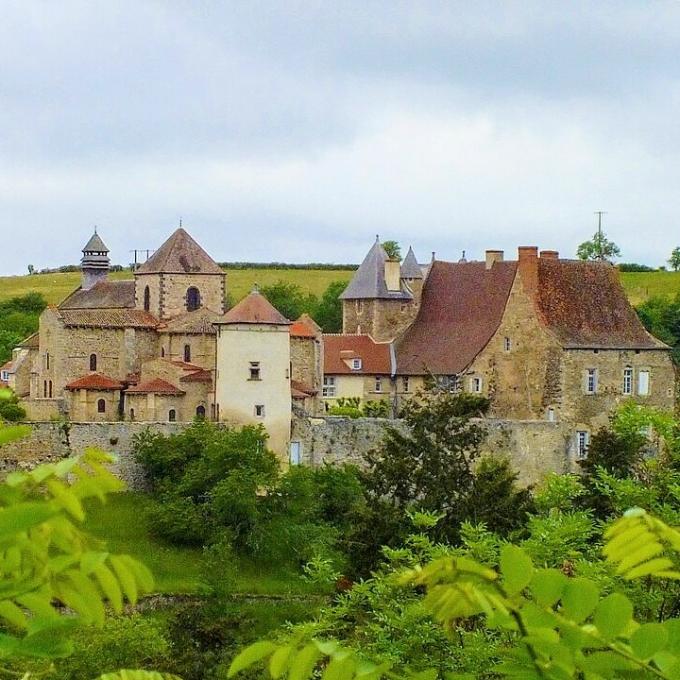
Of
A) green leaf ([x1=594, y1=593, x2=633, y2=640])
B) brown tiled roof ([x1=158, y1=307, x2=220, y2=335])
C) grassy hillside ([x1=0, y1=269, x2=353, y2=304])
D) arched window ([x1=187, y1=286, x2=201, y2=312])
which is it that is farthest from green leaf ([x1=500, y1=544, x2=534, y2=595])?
grassy hillside ([x1=0, y1=269, x2=353, y2=304])

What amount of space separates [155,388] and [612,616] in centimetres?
4606

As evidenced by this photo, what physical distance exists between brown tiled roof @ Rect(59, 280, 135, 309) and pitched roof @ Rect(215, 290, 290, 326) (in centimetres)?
837

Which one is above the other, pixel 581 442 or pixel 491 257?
pixel 491 257

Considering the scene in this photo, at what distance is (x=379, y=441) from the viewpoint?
1813 inches

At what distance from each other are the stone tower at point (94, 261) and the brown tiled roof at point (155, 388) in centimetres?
1453

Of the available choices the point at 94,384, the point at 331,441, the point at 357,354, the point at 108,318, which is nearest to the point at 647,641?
the point at 331,441

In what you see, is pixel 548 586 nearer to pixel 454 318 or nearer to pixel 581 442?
pixel 581 442

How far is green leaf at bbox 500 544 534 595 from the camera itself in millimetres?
2947

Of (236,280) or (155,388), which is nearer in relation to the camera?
(155,388)

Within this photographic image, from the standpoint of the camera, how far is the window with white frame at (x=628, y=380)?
174 ft

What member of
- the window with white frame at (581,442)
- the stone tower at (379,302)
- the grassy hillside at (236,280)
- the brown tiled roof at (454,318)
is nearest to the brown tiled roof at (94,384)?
the brown tiled roof at (454,318)

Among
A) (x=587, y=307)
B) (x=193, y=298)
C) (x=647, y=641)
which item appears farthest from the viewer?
(x=587, y=307)

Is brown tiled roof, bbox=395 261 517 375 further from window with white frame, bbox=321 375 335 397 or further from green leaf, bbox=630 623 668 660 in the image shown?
green leaf, bbox=630 623 668 660

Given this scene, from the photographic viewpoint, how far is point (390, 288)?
201ft
